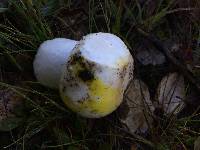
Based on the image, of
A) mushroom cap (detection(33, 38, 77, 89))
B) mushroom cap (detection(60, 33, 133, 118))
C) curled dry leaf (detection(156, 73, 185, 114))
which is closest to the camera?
mushroom cap (detection(60, 33, 133, 118))

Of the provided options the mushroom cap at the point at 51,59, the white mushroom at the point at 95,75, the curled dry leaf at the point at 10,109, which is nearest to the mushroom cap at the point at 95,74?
the white mushroom at the point at 95,75

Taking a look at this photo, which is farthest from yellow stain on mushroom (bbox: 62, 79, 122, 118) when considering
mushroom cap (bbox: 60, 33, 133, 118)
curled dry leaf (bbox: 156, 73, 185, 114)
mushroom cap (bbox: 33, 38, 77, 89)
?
curled dry leaf (bbox: 156, 73, 185, 114)

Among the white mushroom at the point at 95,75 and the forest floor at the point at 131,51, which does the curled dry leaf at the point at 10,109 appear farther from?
the white mushroom at the point at 95,75

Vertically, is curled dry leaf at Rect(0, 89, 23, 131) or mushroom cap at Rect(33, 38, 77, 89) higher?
mushroom cap at Rect(33, 38, 77, 89)

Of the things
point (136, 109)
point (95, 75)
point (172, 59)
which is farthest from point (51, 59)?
point (172, 59)

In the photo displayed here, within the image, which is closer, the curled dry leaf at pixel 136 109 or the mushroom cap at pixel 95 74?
the mushroom cap at pixel 95 74

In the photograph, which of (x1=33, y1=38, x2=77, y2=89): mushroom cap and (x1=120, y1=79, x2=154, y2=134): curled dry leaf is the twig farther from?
(x1=33, y1=38, x2=77, y2=89): mushroom cap
